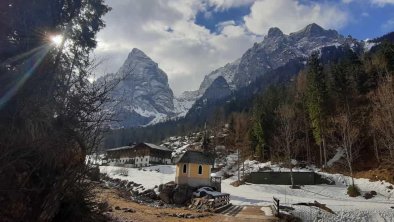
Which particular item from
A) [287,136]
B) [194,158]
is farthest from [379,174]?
[194,158]

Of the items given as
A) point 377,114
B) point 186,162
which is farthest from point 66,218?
point 377,114

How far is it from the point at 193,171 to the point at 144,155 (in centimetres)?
4854

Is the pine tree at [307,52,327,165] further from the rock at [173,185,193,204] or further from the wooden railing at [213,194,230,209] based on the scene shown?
the wooden railing at [213,194,230,209]

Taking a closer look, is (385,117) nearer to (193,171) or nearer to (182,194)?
(193,171)

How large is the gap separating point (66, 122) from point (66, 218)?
13.5 ft

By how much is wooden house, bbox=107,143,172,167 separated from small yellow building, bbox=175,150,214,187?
44946 mm

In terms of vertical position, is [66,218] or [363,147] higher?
[363,147]

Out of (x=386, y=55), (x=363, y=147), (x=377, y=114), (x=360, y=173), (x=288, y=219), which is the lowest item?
(x=288, y=219)

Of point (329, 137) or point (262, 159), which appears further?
point (262, 159)

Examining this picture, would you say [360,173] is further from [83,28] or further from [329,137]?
[83,28]

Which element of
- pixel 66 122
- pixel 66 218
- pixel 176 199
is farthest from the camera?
pixel 176 199

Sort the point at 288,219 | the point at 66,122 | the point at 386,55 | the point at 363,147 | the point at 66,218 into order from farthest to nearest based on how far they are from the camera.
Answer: the point at 386,55
the point at 363,147
the point at 288,219
the point at 66,218
the point at 66,122

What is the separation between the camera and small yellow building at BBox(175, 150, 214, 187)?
143 feet

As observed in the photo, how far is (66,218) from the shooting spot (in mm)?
11820
